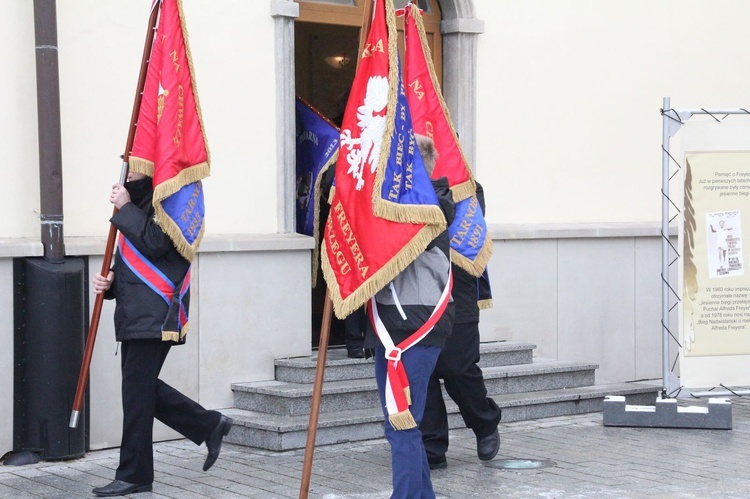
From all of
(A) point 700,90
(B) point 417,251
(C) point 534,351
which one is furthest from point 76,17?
(A) point 700,90

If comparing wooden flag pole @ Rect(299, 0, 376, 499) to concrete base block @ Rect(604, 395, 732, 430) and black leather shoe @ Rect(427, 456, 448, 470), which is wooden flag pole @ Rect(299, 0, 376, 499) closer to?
black leather shoe @ Rect(427, 456, 448, 470)

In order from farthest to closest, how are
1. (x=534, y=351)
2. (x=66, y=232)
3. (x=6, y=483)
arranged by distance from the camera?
(x=534, y=351) < (x=66, y=232) < (x=6, y=483)

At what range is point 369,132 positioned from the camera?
18.7ft

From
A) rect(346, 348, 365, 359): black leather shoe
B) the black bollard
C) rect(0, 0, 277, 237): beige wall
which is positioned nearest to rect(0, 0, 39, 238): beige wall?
rect(0, 0, 277, 237): beige wall

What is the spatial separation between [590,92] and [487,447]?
4.52 meters

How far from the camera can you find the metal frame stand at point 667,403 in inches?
333

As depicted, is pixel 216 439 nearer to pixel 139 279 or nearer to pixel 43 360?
pixel 139 279

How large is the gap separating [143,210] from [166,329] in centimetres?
66

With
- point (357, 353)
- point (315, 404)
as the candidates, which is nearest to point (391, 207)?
point (315, 404)

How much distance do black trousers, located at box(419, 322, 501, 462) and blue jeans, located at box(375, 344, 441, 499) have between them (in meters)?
1.46

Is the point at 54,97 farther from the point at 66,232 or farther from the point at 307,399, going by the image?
the point at 307,399

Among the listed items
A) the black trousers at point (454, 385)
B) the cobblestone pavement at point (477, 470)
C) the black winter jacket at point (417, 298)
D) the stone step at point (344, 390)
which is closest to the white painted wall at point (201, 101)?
the stone step at point (344, 390)

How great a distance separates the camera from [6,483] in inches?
268

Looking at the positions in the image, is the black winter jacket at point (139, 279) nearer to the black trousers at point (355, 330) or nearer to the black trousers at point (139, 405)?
the black trousers at point (139, 405)
